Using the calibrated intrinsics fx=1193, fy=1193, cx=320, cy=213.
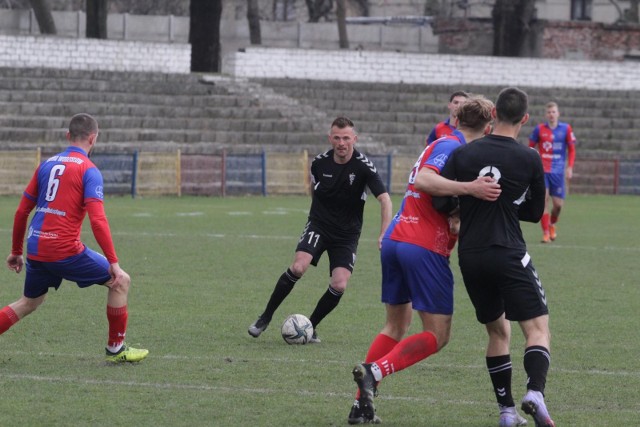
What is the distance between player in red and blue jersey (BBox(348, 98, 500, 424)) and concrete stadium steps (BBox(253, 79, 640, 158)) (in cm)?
2702

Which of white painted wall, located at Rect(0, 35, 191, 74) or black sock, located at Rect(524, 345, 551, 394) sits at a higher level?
white painted wall, located at Rect(0, 35, 191, 74)

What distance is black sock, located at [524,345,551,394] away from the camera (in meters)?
6.14

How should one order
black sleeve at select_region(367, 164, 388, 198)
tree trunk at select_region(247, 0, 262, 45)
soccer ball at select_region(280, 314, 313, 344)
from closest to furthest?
soccer ball at select_region(280, 314, 313, 344)
black sleeve at select_region(367, 164, 388, 198)
tree trunk at select_region(247, 0, 262, 45)

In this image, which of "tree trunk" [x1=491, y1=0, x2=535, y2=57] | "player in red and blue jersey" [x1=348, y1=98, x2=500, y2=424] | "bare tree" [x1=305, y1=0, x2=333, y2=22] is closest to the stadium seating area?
"tree trunk" [x1=491, y1=0, x2=535, y2=57]

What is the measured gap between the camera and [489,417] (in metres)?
6.82

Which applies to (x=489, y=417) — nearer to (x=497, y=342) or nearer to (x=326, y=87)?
(x=497, y=342)

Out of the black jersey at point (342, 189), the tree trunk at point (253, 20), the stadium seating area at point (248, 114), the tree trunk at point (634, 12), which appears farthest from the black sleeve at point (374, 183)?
the tree trunk at point (634, 12)

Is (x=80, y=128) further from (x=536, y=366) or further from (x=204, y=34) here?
(x=204, y=34)

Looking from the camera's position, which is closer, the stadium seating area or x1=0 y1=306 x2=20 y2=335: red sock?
x1=0 y1=306 x2=20 y2=335: red sock

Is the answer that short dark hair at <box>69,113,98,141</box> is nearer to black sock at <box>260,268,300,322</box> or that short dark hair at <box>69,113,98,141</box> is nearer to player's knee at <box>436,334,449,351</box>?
black sock at <box>260,268,300,322</box>

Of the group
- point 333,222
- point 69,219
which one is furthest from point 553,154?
point 69,219

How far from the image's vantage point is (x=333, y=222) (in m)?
9.69

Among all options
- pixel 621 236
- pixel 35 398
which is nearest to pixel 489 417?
pixel 35 398

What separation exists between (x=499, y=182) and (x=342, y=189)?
3.44 metres
